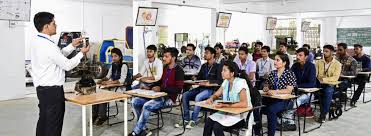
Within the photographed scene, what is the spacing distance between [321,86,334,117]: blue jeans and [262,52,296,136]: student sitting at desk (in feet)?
Answer: 4.11

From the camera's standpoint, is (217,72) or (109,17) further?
(109,17)

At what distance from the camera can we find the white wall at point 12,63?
26.2ft

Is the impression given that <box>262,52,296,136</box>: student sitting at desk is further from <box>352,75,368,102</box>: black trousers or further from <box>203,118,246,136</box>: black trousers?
<box>352,75,368,102</box>: black trousers

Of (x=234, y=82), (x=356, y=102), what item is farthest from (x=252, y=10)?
(x=234, y=82)

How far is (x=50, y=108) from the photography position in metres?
3.51

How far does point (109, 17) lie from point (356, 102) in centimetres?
843

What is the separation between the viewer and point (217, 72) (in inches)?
237

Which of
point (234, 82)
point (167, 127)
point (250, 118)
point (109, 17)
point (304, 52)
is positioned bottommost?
point (167, 127)

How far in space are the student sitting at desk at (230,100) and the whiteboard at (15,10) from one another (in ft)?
19.2

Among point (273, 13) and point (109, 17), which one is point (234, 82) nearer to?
point (109, 17)

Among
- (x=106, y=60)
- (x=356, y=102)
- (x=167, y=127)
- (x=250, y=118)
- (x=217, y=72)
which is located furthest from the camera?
(x=106, y=60)

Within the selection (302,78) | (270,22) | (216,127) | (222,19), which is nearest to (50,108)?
(216,127)

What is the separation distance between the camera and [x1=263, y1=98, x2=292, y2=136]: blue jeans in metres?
4.54

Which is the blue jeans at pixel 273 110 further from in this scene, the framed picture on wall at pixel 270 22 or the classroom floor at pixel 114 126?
the framed picture on wall at pixel 270 22
